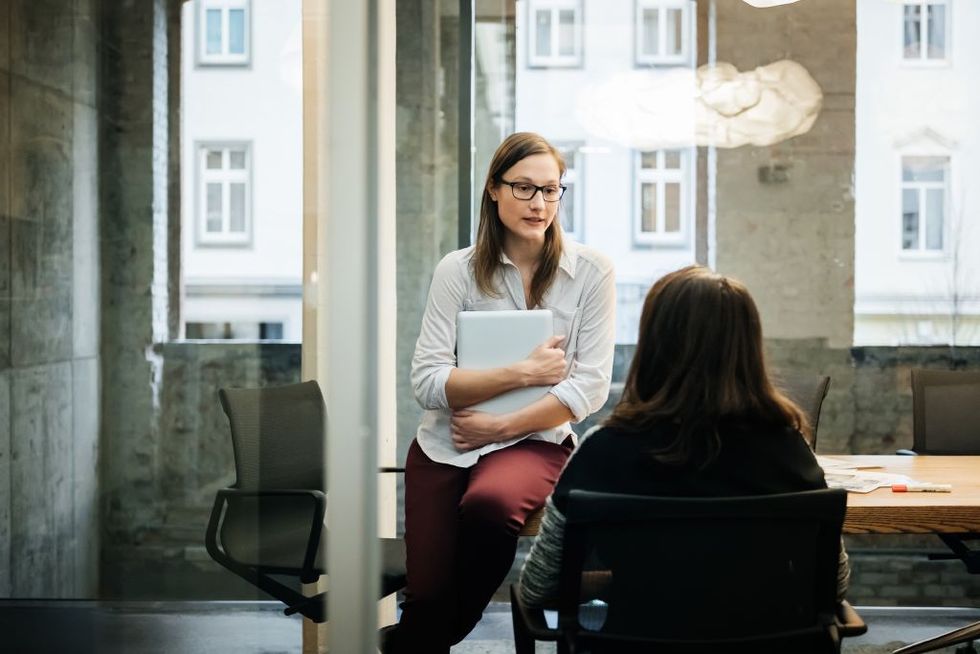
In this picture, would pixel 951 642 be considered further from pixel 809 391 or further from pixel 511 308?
pixel 511 308

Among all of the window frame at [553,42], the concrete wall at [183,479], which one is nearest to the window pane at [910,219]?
the window frame at [553,42]

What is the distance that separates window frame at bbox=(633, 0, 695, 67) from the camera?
4.38 m

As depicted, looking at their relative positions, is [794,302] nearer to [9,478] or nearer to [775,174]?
[775,174]

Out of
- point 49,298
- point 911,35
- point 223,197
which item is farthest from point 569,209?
point 49,298

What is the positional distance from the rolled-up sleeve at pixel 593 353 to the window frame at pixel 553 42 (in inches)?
98.9

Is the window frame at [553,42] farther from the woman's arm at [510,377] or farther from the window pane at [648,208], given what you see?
the woman's arm at [510,377]

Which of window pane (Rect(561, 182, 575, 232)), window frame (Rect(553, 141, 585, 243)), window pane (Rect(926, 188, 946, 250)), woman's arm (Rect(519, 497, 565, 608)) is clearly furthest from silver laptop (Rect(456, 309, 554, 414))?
window pane (Rect(926, 188, 946, 250))

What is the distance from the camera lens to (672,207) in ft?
14.5

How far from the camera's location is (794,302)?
451 centimetres

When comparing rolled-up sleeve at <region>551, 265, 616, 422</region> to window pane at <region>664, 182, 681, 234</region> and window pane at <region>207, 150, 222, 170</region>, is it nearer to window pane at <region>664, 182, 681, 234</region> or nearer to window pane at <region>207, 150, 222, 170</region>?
window pane at <region>207, 150, 222, 170</region>

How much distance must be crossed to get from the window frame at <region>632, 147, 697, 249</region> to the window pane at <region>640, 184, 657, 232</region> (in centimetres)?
1

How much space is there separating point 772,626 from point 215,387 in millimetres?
1591

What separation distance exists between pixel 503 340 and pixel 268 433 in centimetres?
67

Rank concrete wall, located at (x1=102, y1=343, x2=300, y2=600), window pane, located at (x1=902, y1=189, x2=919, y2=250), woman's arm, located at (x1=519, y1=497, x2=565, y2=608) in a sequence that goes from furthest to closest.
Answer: window pane, located at (x1=902, y1=189, x2=919, y2=250) < concrete wall, located at (x1=102, y1=343, x2=300, y2=600) < woman's arm, located at (x1=519, y1=497, x2=565, y2=608)
